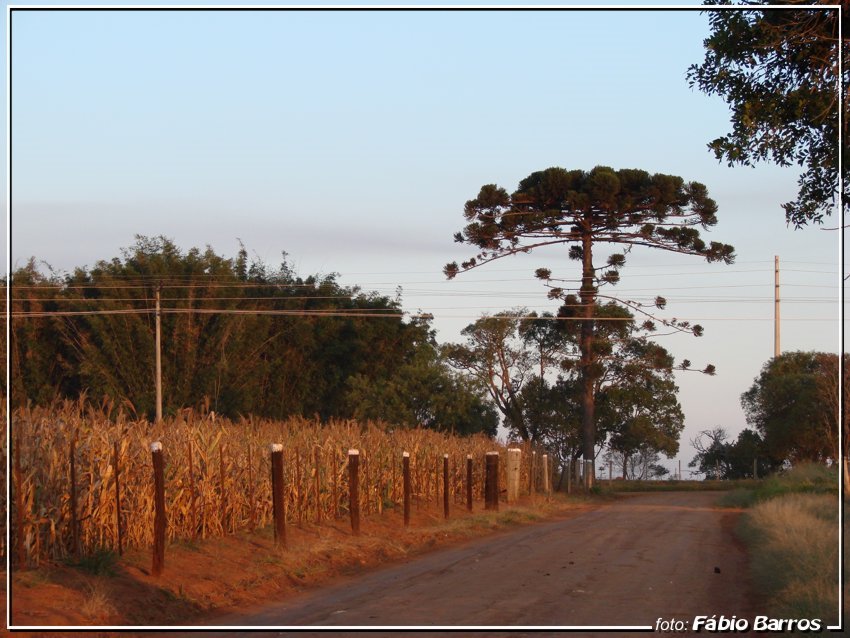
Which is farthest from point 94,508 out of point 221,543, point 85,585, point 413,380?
point 413,380

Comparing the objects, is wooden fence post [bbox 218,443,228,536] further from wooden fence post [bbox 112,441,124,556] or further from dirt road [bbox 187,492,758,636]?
wooden fence post [bbox 112,441,124,556]

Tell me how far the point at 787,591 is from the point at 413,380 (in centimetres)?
3299

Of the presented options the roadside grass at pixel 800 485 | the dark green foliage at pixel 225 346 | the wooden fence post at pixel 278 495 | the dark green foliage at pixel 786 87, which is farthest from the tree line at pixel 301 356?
the dark green foliage at pixel 786 87

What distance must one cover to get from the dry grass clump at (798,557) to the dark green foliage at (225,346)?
593 inches

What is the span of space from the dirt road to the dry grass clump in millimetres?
364

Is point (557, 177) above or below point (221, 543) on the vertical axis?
above

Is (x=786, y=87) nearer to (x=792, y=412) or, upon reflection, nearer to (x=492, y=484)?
(x=492, y=484)

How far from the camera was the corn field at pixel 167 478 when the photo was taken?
11.3 m

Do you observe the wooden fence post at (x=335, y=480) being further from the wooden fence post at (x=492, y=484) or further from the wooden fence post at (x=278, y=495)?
the wooden fence post at (x=492, y=484)

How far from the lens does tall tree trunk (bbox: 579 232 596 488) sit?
37.1m

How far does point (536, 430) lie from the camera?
51188mm

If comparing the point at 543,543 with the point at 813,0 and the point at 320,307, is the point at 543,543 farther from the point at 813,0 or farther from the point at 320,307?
the point at 320,307

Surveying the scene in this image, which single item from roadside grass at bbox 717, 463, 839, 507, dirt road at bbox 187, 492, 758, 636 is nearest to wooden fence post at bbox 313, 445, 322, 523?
dirt road at bbox 187, 492, 758, 636

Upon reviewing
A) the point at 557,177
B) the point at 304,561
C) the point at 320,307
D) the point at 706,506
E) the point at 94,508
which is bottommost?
the point at 706,506
